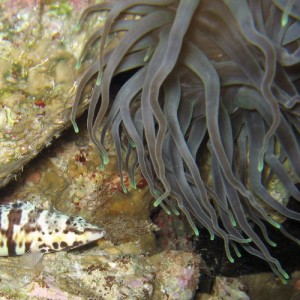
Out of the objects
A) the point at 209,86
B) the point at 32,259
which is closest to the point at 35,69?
the point at 209,86

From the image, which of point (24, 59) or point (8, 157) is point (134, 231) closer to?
point (8, 157)

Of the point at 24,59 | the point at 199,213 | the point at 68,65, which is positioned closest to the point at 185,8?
the point at 68,65

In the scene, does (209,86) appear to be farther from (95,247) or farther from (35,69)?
(95,247)

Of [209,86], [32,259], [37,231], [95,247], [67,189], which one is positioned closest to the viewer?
[209,86]

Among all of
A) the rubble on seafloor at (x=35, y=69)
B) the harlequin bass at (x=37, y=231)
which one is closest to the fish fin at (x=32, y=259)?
the harlequin bass at (x=37, y=231)

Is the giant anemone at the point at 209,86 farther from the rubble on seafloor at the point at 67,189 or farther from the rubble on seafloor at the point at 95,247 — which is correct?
the rubble on seafloor at the point at 95,247

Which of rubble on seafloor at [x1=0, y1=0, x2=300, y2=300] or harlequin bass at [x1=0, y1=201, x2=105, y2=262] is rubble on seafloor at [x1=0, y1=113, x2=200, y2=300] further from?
harlequin bass at [x1=0, y1=201, x2=105, y2=262]
